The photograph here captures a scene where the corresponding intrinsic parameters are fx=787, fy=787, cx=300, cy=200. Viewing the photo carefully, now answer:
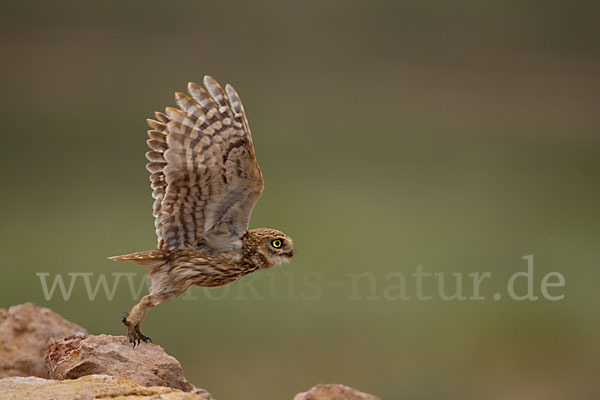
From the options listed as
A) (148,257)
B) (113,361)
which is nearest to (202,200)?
(148,257)

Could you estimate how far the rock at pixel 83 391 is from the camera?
3629mm

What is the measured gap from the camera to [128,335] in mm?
4609

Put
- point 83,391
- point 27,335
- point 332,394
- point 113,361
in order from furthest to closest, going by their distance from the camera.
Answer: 1. point 27,335
2. point 113,361
3. point 332,394
4. point 83,391

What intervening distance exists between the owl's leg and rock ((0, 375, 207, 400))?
2.34ft

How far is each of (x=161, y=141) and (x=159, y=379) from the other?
138 centimetres

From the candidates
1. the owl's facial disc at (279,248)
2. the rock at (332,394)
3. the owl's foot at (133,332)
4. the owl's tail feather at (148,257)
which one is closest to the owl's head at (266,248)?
the owl's facial disc at (279,248)

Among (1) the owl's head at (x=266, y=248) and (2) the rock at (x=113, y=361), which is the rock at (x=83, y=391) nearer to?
(2) the rock at (x=113, y=361)

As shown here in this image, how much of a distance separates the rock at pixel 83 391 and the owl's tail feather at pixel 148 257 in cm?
102

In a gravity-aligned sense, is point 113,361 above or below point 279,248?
below

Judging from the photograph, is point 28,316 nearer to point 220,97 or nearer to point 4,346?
point 4,346

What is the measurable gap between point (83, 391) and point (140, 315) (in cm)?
98

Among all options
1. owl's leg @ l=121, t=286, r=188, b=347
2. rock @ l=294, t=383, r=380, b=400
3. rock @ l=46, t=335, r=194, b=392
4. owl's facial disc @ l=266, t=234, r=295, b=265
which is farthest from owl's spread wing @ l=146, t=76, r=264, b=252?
rock @ l=294, t=383, r=380, b=400

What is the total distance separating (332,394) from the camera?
4234 millimetres

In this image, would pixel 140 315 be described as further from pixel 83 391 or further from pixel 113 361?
pixel 83 391
